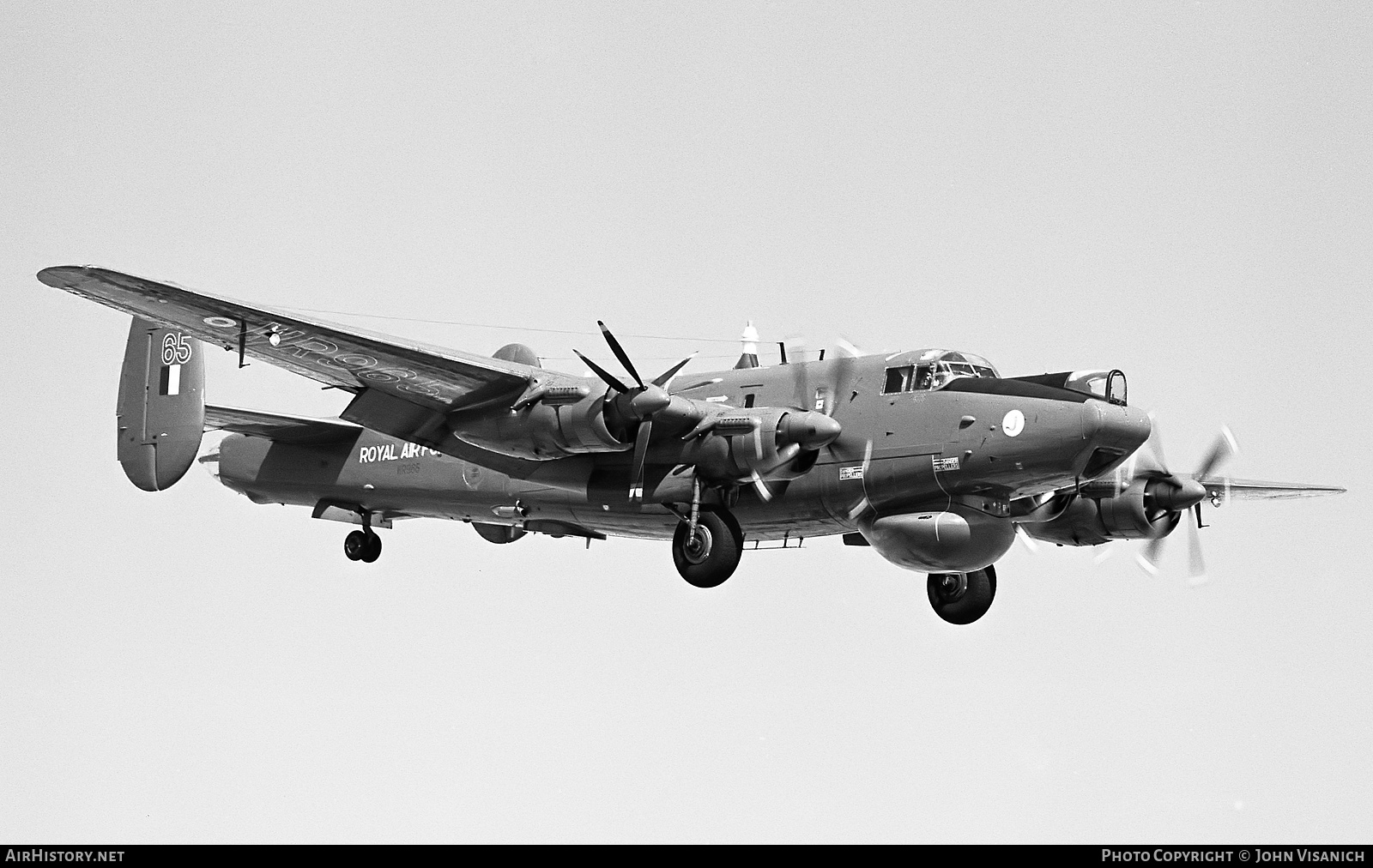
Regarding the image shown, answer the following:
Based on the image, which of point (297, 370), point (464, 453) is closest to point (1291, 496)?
point (464, 453)

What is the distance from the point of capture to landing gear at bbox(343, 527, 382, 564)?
87.5 ft

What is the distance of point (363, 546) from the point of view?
26.7 meters

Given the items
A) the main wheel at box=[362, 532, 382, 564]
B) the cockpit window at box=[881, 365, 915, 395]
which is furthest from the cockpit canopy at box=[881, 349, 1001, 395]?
the main wheel at box=[362, 532, 382, 564]

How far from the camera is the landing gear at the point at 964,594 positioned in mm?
24828

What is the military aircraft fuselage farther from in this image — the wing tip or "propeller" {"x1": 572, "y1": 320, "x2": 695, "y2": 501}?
the wing tip

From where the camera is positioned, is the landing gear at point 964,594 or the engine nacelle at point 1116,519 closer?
the landing gear at point 964,594

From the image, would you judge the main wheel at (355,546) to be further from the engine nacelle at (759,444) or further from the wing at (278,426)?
the engine nacelle at (759,444)

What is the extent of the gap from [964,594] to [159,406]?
1196 cm

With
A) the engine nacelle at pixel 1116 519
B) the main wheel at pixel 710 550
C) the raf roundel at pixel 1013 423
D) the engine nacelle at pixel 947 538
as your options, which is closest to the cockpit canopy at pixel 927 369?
the raf roundel at pixel 1013 423

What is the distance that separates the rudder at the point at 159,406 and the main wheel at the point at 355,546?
3.66m

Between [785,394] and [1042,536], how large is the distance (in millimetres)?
5859

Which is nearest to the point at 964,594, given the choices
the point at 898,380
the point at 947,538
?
the point at 947,538
